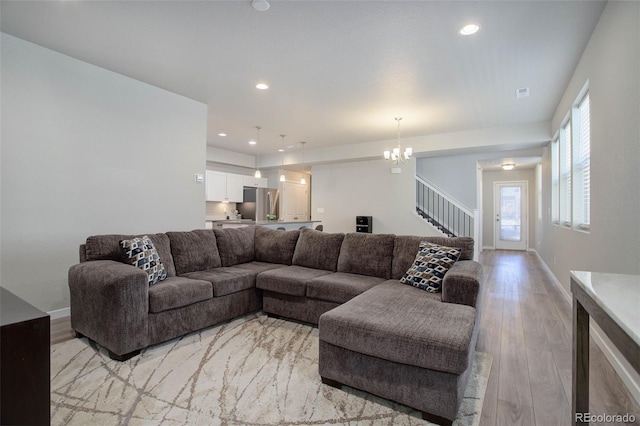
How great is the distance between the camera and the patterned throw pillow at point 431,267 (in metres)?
2.62

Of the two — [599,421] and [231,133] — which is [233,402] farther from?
[231,133]

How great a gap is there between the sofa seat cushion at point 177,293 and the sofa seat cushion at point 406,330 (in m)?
1.34

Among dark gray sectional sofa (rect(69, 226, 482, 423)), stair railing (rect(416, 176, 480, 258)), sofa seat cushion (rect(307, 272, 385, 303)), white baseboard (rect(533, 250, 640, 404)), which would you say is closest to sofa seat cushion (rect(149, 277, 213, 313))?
dark gray sectional sofa (rect(69, 226, 482, 423))

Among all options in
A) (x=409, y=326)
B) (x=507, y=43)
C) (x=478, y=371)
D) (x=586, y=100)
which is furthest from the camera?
(x=586, y=100)

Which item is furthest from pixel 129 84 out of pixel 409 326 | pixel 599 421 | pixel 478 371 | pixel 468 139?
pixel 468 139

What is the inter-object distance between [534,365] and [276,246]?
9.00 feet

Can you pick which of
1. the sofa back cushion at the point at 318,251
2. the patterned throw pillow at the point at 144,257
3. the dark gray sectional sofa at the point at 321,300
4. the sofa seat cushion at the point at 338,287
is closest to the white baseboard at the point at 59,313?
the dark gray sectional sofa at the point at 321,300

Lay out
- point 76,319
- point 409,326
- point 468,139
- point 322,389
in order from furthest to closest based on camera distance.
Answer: point 468,139
point 76,319
point 322,389
point 409,326

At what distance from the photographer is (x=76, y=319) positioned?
2648 mm

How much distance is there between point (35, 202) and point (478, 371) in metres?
4.19

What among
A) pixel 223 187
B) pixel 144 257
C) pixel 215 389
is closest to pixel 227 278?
pixel 144 257

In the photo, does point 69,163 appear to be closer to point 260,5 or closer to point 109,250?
point 109,250

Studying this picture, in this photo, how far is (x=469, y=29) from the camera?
273cm

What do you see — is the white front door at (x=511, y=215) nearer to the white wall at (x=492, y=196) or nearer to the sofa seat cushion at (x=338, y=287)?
the white wall at (x=492, y=196)
